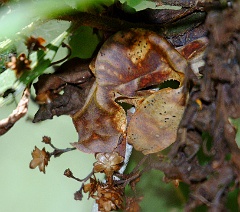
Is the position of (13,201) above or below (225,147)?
below

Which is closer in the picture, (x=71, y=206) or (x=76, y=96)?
(x=76, y=96)

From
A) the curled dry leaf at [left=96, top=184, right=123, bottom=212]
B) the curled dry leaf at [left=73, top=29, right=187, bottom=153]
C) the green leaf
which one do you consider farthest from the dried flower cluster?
the curled dry leaf at [left=96, top=184, right=123, bottom=212]

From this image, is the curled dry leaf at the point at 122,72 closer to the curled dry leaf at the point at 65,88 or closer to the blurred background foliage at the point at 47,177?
the curled dry leaf at the point at 65,88

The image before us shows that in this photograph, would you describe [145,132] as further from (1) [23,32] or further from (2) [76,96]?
(1) [23,32]

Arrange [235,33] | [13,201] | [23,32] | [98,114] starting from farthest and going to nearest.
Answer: [13,201], [98,114], [23,32], [235,33]

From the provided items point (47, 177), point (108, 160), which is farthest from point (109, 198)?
point (47, 177)

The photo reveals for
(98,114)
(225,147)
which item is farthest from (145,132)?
(225,147)

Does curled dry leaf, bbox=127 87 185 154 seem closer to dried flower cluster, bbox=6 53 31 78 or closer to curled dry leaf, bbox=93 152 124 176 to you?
curled dry leaf, bbox=93 152 124 176
